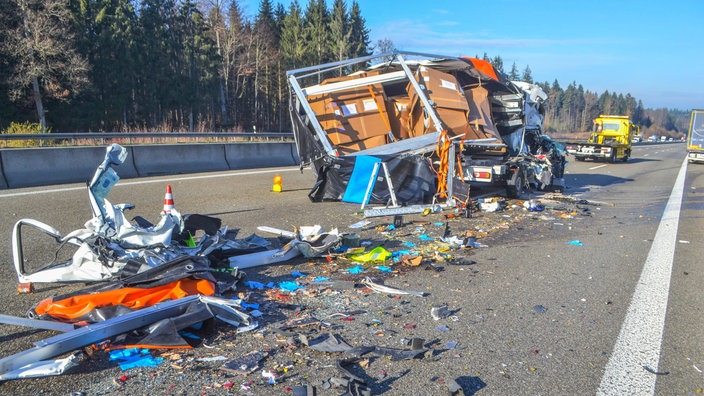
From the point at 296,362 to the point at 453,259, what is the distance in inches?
121

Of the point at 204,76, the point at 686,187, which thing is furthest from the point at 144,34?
the point at 686,187

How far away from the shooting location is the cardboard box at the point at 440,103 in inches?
393

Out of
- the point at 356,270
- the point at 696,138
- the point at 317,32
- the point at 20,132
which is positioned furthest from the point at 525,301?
the point at 317,32

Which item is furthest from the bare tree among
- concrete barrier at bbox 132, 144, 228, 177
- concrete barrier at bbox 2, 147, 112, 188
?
concrete barrier at bbox 2, 147, 112, 188

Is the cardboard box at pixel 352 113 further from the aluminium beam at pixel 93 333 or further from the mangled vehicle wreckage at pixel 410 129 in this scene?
the aluminium beam at pixel 93 333

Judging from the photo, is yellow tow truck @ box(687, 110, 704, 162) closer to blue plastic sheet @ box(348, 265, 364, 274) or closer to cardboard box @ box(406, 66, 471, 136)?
cardboard box @ box(406, 66, 471, 136)

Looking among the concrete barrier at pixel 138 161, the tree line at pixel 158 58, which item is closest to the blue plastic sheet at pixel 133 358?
the concrete barrier at pixel 138 161

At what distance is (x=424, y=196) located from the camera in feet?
30.1

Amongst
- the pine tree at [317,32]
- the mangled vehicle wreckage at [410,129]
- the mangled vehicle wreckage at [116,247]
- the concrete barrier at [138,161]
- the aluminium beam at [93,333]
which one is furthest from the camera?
the pine tree at [317,32]

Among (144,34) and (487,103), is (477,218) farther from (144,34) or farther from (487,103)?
(144,34)

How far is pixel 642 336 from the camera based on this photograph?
12.0 ft

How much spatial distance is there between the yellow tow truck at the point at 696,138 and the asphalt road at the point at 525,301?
73.3ft

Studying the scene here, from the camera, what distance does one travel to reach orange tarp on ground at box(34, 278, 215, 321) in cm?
365

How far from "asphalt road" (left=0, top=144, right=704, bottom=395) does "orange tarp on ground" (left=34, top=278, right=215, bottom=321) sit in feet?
0.80
